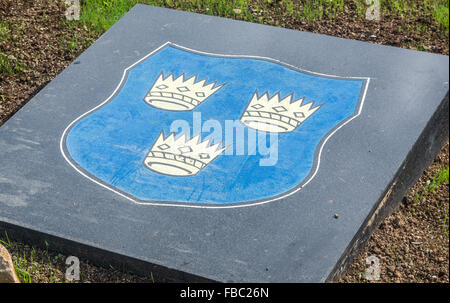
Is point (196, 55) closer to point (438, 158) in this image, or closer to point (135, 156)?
point (135, 156)

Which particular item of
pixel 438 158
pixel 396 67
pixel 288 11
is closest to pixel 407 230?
pixel 438 158

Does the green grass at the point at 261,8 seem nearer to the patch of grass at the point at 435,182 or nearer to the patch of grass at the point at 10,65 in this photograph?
the patch of grass at the point at 10,65

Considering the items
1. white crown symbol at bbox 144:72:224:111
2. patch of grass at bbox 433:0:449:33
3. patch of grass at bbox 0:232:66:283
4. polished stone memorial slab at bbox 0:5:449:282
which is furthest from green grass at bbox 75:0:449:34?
patch of grass at bbox 0:232:66:283

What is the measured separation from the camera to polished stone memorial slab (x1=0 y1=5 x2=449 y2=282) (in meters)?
3.93

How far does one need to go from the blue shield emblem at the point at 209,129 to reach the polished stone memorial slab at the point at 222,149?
1cm

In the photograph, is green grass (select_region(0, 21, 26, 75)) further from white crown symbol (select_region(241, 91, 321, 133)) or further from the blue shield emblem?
white crown symbol (select_region(241, 91, 321, 133))

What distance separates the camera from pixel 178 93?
16.6 ft

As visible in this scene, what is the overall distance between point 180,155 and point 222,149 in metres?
0.28

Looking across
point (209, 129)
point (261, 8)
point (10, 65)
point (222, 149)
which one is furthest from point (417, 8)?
point (10, 65)

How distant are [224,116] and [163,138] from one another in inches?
18.4

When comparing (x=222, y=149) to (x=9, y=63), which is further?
(x=9, y=63)

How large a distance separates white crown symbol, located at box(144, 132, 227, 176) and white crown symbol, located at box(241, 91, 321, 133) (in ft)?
1.15

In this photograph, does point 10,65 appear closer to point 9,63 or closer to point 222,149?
point 9,63

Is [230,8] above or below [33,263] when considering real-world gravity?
above
